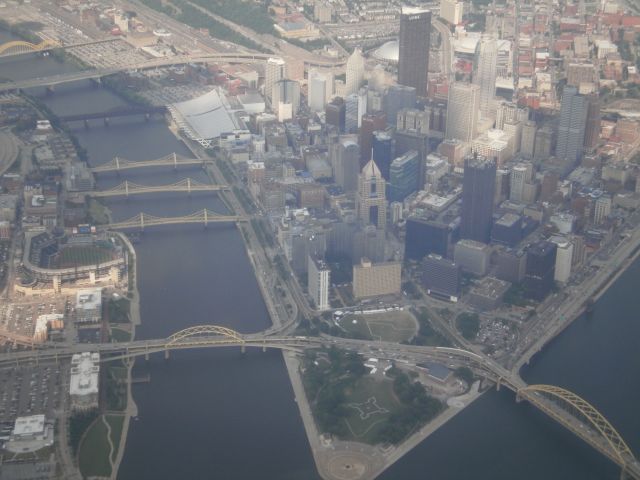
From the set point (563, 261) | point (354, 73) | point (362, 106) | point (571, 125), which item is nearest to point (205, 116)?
point (362, 106)

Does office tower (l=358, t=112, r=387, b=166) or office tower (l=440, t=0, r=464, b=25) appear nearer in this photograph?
office tower (l=358, t=112, r=387, b=166)

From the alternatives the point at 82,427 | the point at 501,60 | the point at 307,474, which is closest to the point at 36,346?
the point at 82,427

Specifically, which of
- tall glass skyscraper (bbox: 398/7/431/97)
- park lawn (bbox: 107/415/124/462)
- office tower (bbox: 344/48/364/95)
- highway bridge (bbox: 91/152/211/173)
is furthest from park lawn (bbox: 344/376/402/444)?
office tower (bbox: 344/48/364/95)

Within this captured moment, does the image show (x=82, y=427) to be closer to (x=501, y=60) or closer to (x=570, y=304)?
(x=570, y=304)

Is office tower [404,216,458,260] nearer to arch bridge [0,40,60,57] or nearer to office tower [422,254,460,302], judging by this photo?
office tower [422,254,460,302]

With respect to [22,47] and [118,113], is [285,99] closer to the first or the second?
[118,113]

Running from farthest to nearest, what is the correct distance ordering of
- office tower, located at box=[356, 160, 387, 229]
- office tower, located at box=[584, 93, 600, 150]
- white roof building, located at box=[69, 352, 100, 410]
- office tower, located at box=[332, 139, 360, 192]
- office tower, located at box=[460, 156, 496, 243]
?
office tower, located at box=[584, 93, 600, 150]
office tower, located at box=[332, 139, 360, 192]
office tower, located at box=[356, 160, 387, 229]
office tower, located at box=[460, 156, 496, 243]
white roof building, located at box=[69, 352, 100, 410]
